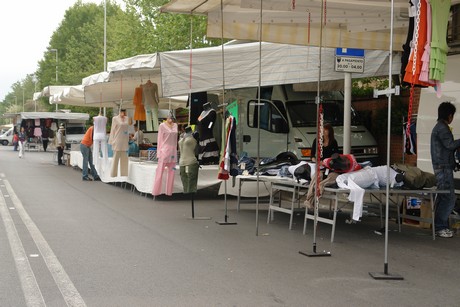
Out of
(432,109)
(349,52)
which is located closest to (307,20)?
(349,52)

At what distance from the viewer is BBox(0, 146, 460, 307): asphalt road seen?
641cm

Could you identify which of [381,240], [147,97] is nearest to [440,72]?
[381,240]

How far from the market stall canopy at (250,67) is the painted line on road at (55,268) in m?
4.45

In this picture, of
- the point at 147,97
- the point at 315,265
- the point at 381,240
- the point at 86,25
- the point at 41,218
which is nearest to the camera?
the point at 315,265

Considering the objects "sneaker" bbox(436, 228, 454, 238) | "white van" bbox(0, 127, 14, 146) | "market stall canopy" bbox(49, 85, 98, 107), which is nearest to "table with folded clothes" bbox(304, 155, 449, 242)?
"sneaker" bbox(436, 228, 454, 238)

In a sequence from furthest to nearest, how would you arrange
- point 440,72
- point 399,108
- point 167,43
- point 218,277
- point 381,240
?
point 167,43, point 399,108, point 381,240, point 440,72, point 218,277

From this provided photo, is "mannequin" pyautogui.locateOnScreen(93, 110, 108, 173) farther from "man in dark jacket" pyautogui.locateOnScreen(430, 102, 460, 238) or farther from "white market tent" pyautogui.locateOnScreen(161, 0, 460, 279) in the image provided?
"man in dark jacket" pyautogui.locateOnScreen(430, 102, 460, 238)

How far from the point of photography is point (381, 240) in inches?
397

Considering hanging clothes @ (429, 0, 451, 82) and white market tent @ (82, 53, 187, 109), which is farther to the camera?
white market tent @ (82, 53, 187, 109)

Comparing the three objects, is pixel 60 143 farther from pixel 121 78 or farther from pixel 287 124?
pixel 287 124

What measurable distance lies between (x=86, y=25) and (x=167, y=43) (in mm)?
34195

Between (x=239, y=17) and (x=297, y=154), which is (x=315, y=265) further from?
(x=297, y=154)

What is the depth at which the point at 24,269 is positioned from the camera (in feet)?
24.3

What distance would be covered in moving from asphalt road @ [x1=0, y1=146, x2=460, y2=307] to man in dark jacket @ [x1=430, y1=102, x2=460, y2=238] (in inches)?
23.7
